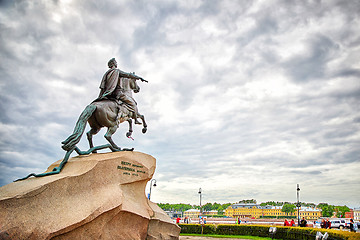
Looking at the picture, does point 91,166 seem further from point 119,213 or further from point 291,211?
point 291,211

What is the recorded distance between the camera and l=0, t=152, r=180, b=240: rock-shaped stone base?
5.92 metres

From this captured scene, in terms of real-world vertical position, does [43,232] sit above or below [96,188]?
below

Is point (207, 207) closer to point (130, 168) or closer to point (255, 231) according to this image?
point (255, 231)

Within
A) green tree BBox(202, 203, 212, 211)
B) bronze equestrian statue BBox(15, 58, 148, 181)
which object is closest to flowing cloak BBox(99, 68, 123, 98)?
bronze equestrian statue BBox(15, 58, 148, 181)

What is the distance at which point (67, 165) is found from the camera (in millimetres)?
7902

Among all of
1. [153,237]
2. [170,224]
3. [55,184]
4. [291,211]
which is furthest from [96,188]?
[291,211]

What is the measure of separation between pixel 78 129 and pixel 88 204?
242 centimetres

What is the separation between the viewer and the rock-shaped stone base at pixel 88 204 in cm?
592

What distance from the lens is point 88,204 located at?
677cm

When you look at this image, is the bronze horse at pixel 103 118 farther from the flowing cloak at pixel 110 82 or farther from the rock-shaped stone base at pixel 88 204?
the rock-shaped stone base at pixel 88 204

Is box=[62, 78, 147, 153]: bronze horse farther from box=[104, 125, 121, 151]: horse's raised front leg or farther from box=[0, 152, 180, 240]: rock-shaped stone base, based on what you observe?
box=[0, 152, 180, 240]: rock-shaped stone base

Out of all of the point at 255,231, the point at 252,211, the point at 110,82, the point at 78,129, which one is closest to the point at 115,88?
the point at 110,82

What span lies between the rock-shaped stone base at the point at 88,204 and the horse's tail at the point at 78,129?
1.54ft

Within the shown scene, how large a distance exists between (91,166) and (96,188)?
0.58 meters
